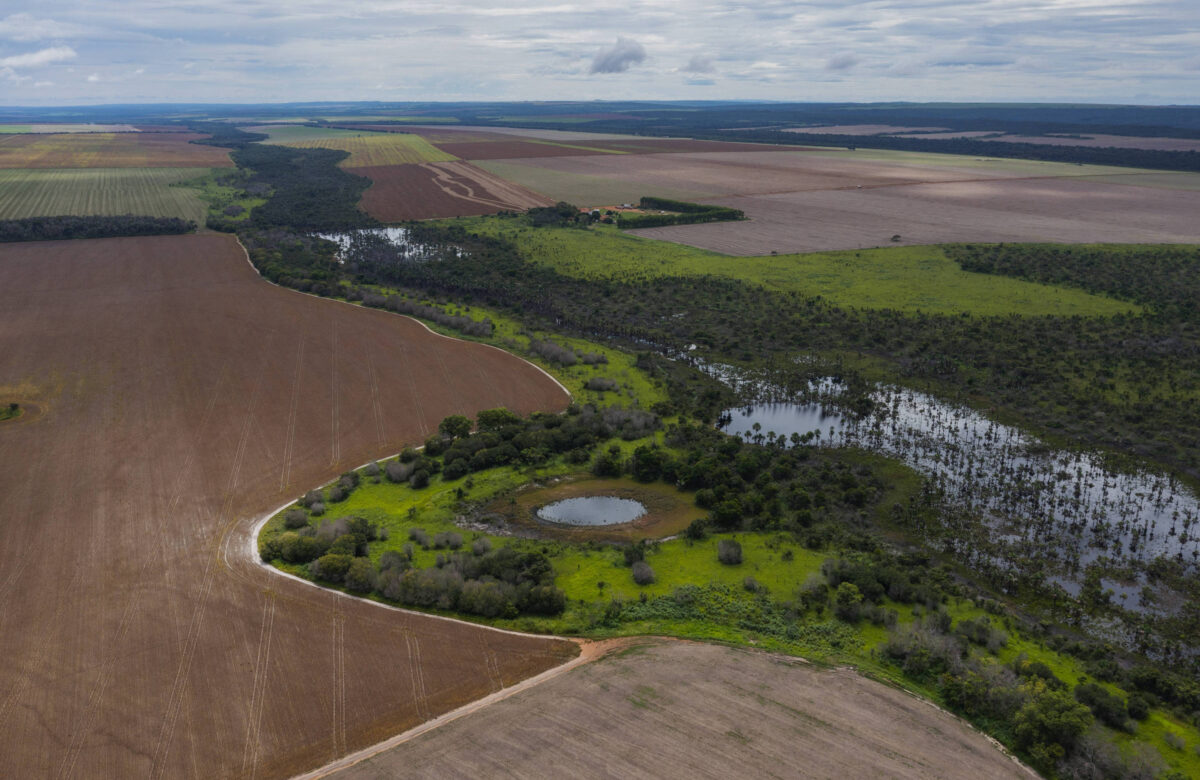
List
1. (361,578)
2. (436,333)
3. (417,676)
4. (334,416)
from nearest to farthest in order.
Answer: (417,676), (361,578), (334,416), (436,333)

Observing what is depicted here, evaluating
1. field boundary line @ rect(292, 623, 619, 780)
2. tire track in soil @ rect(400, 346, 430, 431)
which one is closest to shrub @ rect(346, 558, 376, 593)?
field boundary line @ rect(292, 623, 619, 780)

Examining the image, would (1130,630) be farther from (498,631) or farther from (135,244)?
(135,244)

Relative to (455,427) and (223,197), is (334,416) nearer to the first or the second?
(455,427)

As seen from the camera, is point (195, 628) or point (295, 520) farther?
point (295, 520)

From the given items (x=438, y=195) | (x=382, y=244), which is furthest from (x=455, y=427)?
(x=438, y=195)

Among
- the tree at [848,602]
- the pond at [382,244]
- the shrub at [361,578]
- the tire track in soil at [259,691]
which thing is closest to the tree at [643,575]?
the tree at [848,602]

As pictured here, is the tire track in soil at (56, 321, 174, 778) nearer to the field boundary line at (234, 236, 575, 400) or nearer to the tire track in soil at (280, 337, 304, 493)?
the tire track in soil at (280, 337, 304, 493)
